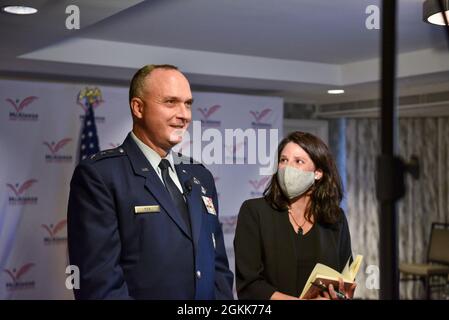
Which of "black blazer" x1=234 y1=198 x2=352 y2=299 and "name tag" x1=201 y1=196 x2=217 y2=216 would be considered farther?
"black blazer" x1=234 y1=198 x2=352 y2=299

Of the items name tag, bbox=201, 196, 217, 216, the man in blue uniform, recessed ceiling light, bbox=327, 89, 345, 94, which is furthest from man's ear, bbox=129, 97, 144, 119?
recessed ceiling light, bbox=327, 89, 345, 94

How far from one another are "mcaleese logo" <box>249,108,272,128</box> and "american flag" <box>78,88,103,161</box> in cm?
136

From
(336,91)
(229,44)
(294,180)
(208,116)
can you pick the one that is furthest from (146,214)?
(336,91)

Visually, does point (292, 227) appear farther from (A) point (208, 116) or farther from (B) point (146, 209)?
(A) point (208, 116)

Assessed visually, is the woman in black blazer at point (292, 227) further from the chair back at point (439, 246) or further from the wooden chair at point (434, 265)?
the chair back at point (439, 246)

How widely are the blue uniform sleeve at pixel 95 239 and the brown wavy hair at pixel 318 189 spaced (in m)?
0.62

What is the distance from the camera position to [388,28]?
1.43ft

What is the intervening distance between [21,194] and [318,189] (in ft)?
8.11

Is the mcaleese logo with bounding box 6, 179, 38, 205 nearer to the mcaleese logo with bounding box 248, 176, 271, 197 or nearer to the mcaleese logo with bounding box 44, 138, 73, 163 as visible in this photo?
the mcaleese logo with bounding box 44, 138, 73, 163

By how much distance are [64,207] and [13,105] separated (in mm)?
723

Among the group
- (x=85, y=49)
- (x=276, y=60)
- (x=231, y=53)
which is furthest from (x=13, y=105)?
(x=276, y=60)

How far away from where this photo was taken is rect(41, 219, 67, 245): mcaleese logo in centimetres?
361

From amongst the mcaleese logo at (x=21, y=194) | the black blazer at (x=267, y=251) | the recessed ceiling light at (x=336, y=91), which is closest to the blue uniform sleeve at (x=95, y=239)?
the black blazer at (x=267, y=251)
